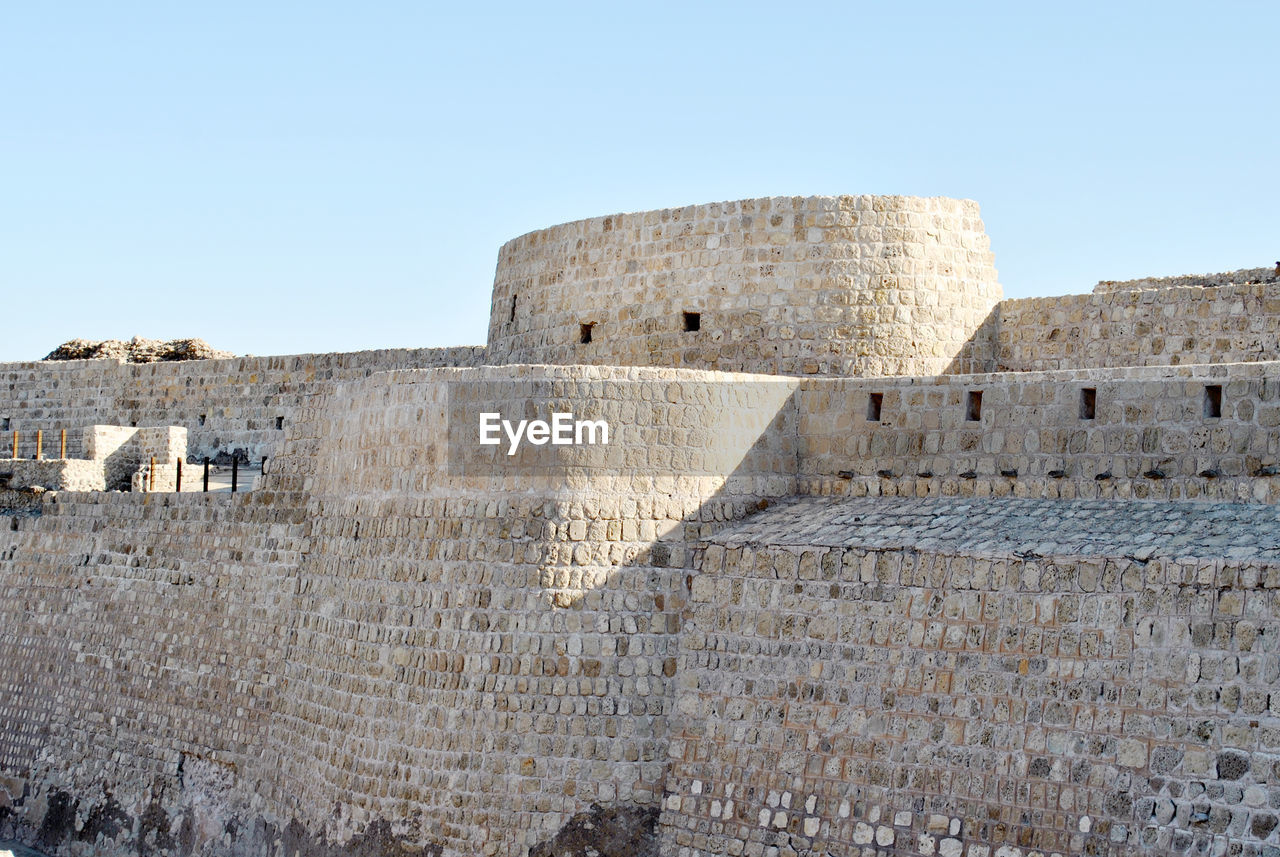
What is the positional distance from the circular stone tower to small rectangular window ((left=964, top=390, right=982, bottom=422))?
2986 millimetres

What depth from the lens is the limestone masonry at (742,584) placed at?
11703 mm

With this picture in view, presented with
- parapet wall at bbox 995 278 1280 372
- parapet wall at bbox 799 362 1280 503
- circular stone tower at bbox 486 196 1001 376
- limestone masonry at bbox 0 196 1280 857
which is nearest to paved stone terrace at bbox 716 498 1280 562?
limestone masonry at bbox 0 196 1280 857

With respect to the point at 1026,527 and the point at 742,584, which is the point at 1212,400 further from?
the point at 742,584

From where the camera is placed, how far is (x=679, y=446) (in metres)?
14.6

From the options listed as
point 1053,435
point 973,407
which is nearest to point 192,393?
point 973,407

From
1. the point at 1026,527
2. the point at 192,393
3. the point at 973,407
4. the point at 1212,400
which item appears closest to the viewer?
the point at 1026,527

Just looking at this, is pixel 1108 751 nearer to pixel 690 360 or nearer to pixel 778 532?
pixel 778 532

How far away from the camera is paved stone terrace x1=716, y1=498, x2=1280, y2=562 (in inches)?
461

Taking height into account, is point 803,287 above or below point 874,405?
above

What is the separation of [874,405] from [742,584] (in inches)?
80.9

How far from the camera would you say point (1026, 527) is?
12773 millimetres

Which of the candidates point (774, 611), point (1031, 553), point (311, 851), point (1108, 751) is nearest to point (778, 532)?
point (774, 611)

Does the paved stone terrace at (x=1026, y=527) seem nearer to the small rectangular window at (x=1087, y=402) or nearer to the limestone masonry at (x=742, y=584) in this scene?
the limestone masonry at (x=742, y=584)

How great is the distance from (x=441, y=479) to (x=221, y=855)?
504 cm
